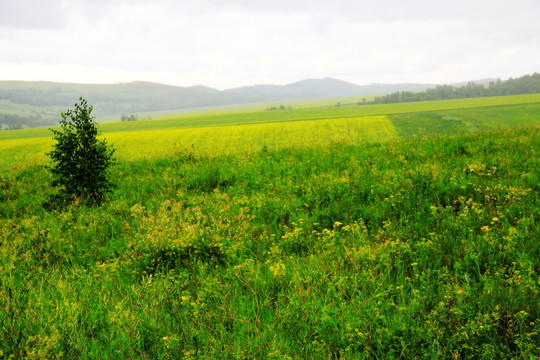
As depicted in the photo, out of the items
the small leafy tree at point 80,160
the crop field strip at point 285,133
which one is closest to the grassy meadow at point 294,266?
the small leafy tree at point 80,160

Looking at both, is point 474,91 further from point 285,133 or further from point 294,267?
point 294,267

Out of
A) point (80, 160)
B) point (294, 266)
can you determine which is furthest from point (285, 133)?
point (294, 266)

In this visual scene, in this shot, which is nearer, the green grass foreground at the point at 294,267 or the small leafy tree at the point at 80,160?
the green grass foreground at the point at 294,267

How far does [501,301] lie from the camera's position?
293 cm

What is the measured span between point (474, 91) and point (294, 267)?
183m

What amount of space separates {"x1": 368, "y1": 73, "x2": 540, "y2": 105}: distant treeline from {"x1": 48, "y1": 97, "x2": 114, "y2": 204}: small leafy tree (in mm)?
156441

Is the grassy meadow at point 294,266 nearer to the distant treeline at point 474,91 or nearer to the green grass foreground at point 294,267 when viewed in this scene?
the green grass foreground at point 294,267

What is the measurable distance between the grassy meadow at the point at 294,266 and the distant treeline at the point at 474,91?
155276mm

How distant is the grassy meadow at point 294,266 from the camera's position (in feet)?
8.61

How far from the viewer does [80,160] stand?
7.01m

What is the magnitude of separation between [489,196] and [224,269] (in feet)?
13.8

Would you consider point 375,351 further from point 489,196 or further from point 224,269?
point 489,196

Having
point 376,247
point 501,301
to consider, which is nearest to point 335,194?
point 376,247

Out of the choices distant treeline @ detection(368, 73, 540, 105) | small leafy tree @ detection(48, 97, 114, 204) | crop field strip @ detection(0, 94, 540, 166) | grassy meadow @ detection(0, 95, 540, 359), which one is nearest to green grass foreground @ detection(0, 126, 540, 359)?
grassy meadow @ detection(0, 95, 540, 359)
